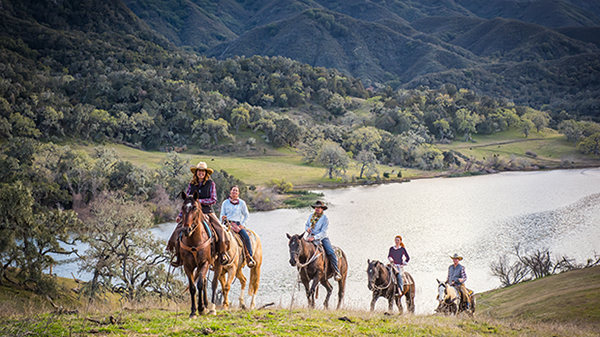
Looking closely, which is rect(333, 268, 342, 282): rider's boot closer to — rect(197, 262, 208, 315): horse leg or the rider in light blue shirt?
the rider in light blue shirt

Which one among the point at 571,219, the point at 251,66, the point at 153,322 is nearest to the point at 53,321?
the point at 153,322

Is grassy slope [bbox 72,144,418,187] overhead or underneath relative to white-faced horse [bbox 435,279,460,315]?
overhead

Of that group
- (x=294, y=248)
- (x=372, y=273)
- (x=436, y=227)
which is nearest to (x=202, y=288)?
(x=294, y=248)

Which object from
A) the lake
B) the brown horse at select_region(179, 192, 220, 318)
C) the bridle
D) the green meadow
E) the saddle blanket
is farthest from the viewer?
the green meadow

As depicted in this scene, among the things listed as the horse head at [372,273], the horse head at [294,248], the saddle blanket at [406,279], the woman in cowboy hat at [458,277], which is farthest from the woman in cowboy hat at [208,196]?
the woman in cowboy hat at [458,277]

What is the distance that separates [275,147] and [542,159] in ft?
201

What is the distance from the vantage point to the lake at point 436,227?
26547 mm

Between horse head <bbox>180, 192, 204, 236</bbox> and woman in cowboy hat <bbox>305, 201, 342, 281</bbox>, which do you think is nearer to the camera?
horse head <bbox>180, 192, 204, 236</bbox>

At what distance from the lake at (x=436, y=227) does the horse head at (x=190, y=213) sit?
9416 mm

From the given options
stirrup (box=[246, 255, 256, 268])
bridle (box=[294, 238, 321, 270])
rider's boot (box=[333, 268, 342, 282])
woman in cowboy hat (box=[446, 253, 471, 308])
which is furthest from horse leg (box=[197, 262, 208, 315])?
woman in cowboy hat (box=[446, 253, 471, 308])

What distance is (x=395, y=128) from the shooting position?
10756 centimetres

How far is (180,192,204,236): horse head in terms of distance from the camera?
815cm

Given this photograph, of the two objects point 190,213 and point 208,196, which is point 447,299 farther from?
point 190,213

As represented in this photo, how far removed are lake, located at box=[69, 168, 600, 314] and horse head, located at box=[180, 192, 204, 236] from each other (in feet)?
30.9
